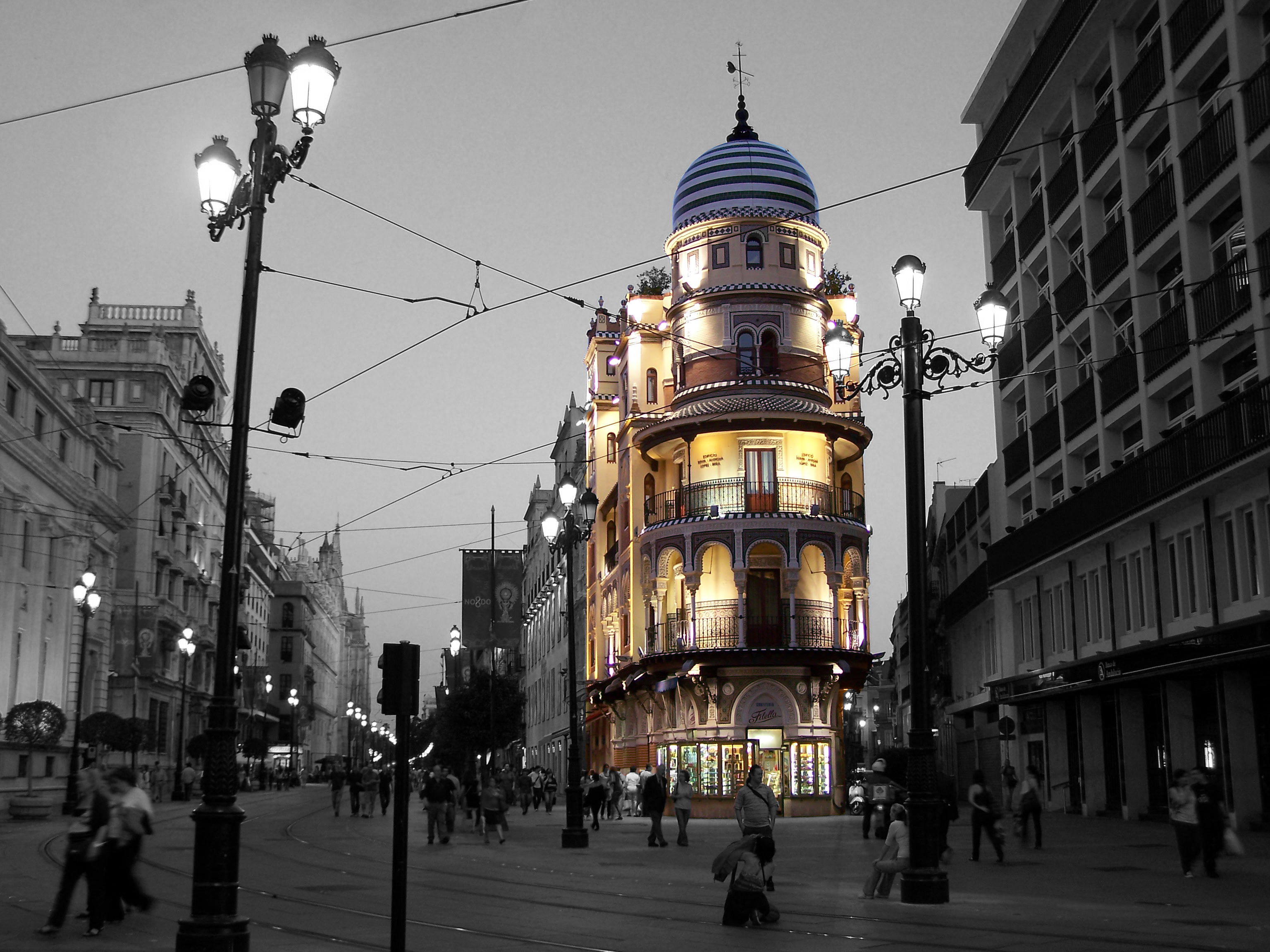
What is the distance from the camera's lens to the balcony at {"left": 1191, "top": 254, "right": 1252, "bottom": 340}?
86.7 feet

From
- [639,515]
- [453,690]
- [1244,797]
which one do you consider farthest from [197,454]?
[1244,797]

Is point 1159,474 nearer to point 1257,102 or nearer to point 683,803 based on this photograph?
point 1257,102

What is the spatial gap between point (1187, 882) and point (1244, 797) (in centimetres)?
979

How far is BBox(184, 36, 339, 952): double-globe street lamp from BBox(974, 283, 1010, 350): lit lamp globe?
8.71 m

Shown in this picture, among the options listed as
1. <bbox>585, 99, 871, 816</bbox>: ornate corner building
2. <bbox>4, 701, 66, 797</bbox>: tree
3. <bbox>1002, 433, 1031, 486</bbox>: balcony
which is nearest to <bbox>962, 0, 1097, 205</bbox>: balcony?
<bbox>585, 99, 871, 816</bbox>: ornate corner building

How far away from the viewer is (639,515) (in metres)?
48.2

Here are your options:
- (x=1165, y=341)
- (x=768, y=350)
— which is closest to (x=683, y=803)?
(x=1165, y=341)

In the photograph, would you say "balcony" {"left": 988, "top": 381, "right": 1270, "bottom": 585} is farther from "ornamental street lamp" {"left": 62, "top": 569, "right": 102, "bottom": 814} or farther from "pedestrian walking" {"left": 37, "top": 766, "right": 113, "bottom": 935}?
"ornamental street lamp" {"left": 62, "top": 569, "right": 102, "bottom": 814}

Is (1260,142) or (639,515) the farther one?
(639,515)

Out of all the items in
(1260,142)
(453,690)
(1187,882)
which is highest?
(1260,142)

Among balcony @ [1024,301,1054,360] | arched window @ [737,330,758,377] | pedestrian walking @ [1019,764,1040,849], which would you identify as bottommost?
pedestrian walking @ [1019,764,1040,849]

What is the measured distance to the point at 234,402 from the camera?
11.5 m

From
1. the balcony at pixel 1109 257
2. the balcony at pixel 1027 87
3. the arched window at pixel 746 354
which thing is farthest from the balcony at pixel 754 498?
the balcony at pixel 1109 257

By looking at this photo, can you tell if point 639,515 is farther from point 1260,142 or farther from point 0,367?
point 1260,142
